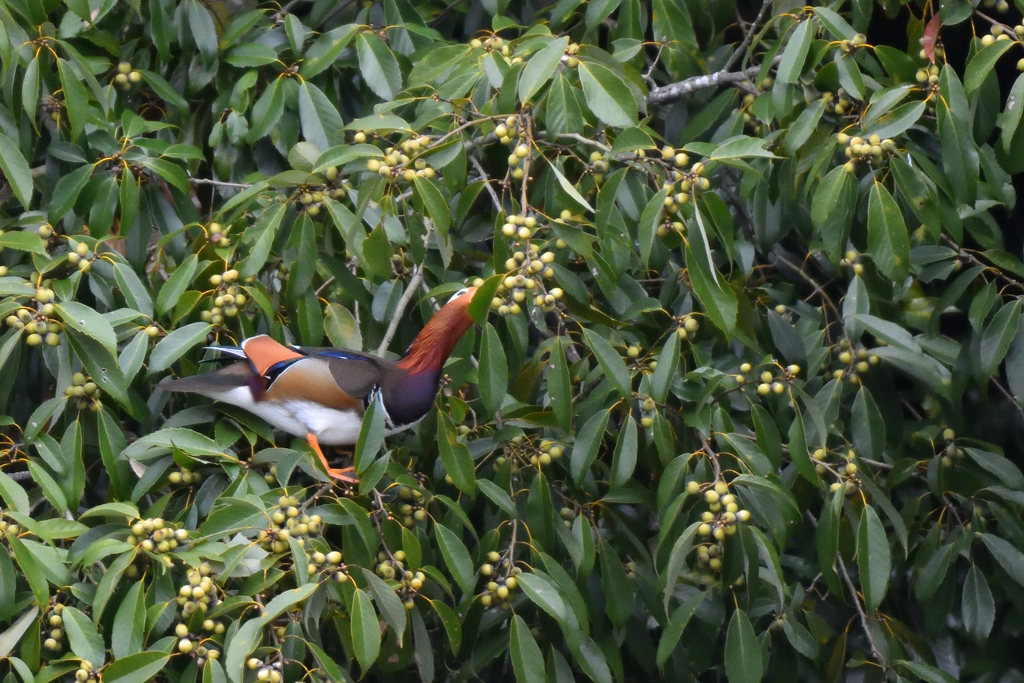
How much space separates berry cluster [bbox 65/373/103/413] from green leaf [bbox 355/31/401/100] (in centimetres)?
94

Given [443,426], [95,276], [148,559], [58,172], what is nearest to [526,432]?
[443,426]

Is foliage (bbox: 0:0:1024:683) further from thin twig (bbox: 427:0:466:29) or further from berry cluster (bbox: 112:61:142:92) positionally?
thin twig (bbox: 427:0:466:29)

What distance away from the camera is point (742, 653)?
204cm

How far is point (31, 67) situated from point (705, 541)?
172cm

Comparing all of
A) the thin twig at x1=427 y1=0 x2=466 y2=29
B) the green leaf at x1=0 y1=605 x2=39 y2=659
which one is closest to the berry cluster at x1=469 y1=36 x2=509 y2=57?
the thin twig at x1=427 y1=0 x2=466 y2=29

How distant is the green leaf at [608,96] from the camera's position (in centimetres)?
190

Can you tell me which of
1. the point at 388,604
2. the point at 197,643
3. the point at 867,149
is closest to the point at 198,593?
the point at 197,643

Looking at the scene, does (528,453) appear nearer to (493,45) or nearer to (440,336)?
(440,336)

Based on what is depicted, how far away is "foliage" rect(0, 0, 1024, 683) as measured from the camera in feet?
6.09

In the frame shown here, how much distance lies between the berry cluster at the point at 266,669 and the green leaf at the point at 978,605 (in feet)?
5.12

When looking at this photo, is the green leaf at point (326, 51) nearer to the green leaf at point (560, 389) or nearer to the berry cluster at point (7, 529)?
the green leaf at point (560, 389)

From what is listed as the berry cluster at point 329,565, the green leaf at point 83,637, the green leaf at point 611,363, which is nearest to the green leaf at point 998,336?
the green leaf at point 611,363

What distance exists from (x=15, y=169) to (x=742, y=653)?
1749mm

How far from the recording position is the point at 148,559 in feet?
6.15
